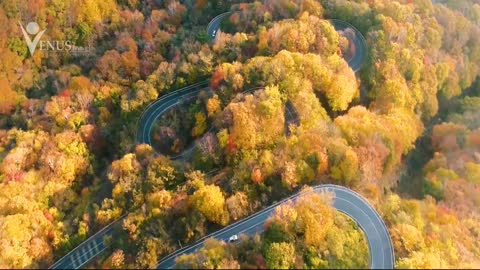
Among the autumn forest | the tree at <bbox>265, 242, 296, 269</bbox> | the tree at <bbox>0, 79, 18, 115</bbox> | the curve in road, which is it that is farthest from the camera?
the tree at <bbox>0, 79, 18, 115</bbox>

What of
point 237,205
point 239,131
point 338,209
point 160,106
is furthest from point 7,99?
point 338,209

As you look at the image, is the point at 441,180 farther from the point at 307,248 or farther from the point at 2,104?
the point at 2,104

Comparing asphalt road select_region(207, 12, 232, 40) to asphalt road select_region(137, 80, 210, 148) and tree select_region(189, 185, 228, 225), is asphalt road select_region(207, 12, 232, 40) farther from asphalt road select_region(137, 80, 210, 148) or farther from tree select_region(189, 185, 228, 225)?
tree select_region(189, 185, 228, 225)

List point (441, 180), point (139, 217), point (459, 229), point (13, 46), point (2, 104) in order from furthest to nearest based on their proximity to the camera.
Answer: point (13, 46)
point (2, 104)
point (441, 180)
point (459, 229)
point (139, 217)

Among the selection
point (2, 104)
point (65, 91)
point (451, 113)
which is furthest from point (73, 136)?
point (451, 113)

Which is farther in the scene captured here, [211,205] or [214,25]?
[214,25]

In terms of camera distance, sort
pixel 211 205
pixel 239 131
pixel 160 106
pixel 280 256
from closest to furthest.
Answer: pixel 280 256, pixel 211 205, pixel 239 131, pixel 160 106

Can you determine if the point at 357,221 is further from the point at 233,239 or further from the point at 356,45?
the point at 356,45

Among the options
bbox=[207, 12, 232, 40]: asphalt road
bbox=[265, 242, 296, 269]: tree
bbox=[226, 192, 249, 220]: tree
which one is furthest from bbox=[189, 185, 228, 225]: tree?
bbox=[207, 12, 232, 40]: asphalt road
